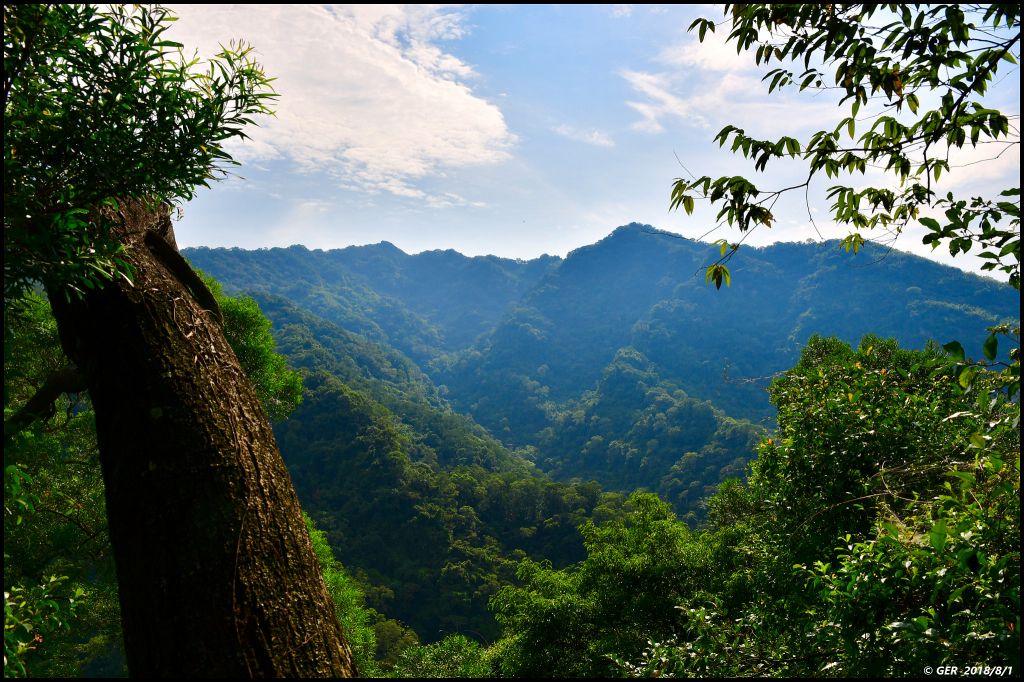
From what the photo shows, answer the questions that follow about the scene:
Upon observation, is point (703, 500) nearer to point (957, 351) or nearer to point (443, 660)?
point (443, 660)

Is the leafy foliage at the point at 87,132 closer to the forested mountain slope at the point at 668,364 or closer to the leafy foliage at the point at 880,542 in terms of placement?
the leafy foliage at the point at 880,542

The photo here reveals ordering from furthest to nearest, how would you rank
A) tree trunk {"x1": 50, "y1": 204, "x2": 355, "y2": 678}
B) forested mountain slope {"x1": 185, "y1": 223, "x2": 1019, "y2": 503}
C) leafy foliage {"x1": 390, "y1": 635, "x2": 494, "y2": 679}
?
1. forested mountain slope {"x1": 185, "y1": 223, "x2": 1019, "y2": 503}
2. leafy foliage {"x1": 390, "y1": 635, "x2": 494, "y2": 679}
3. tree trunk {"x1": 50, "y1": 204, "x2": 355, "y2": 678}

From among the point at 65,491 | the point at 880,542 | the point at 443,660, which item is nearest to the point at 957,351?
the point at 880,542

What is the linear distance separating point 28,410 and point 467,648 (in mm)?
16549

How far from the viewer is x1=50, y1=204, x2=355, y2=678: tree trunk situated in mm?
1870

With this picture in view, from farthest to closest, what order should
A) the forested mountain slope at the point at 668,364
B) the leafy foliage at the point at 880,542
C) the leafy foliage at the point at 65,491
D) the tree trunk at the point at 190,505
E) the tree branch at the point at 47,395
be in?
1. the forested mountain slope at the point at 668,364
2. the leafy foliage at the point at 65,491
3. the leafy foliage at the point at 880,542
4. the tree branch at the point at 47,395
5. the tree trunk at the point at 190,505

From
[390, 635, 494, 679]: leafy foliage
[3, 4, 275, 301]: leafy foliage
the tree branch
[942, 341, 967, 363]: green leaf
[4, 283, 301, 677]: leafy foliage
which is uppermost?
[3, 4, 275, 301]: leafy foliage

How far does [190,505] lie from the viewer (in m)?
2.00

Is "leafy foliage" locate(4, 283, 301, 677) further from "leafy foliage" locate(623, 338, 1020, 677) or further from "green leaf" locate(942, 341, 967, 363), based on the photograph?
"green leaf" locate(942, 341, 967, 363)

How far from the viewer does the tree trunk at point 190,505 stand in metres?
1.87

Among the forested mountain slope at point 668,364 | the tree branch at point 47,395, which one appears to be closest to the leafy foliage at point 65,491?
the tree branch at point 47,395

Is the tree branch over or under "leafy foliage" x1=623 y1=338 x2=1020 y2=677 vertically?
over

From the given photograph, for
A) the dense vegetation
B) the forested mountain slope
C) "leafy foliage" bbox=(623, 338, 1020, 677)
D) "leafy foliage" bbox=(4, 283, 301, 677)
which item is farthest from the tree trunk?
the forested mountain slope

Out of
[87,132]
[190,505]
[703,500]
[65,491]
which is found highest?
[87,132]
